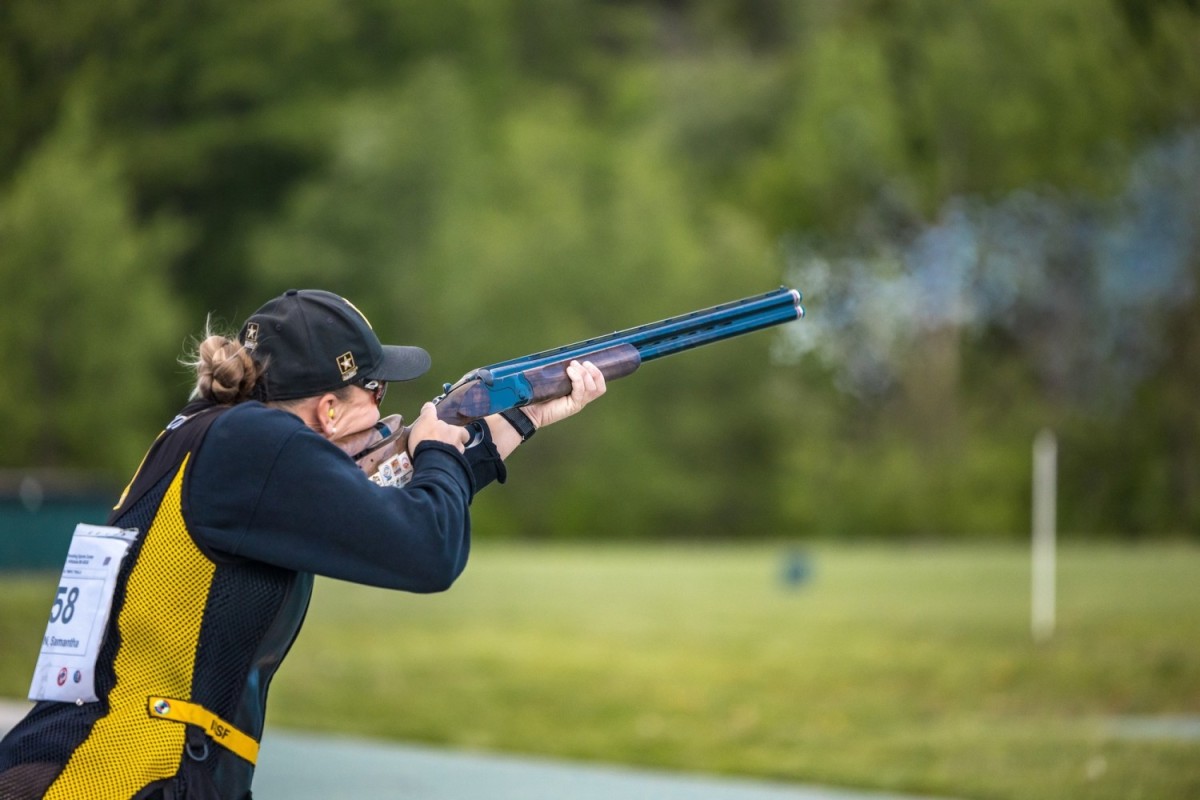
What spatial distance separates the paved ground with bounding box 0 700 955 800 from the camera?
314 inches

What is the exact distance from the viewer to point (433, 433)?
3254 millimetres

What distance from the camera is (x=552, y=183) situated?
1800 inches

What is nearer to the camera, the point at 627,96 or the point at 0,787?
the point at 0,787

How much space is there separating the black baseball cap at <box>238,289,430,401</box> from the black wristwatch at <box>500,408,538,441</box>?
48 centimetres

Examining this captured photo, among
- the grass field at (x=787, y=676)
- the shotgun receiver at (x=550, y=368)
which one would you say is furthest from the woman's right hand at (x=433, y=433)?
the grass field at (x=787, y=676)

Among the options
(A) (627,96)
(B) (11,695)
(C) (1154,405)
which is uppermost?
(A) (627,96)

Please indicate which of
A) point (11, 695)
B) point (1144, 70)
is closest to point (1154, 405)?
point (1144, 70)

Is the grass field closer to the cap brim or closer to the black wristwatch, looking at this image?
the black wristwatch

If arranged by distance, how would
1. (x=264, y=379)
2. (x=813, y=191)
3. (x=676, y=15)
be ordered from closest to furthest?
(x=264, y=379) → (x=813, y=191) → (x=676, y=15)

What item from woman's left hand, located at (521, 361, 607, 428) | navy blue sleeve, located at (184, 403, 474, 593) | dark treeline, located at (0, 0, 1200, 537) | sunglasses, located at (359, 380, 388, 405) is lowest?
navy blue sleeve, located at (184, 403, 474, 593)

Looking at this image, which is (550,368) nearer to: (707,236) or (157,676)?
(157,676)

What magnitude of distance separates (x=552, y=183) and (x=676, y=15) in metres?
15.8


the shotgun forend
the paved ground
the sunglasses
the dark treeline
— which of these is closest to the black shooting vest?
the sunglasses

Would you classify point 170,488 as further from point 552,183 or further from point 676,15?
point 676,15
